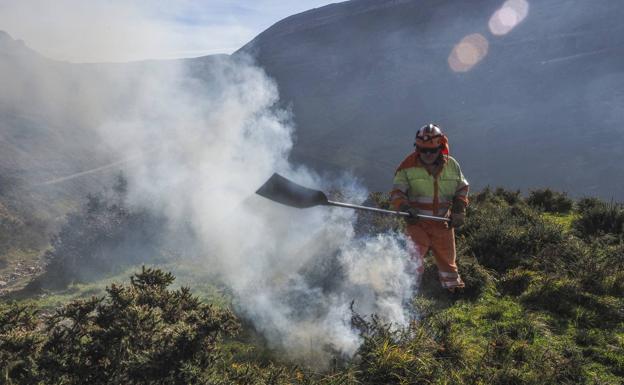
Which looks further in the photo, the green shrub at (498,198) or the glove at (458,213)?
the green shrub at (498,198)

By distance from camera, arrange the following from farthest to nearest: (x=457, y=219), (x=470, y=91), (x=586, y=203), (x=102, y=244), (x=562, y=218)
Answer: (x=470, y=91), (x=102, y=244), (x=586, y=203), (x=562, y=218), (x=457, y=219)

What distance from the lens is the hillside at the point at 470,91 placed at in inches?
1591

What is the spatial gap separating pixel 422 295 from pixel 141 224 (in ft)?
39.1

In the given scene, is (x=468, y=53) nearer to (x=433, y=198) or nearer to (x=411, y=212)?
(x=433, y=198)

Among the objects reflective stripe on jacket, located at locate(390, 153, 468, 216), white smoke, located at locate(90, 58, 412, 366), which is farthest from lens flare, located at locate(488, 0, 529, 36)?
reflective stripe on jacket, located at locate(390, 153, 468, 216)

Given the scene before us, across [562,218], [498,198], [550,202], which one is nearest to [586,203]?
[550,202]

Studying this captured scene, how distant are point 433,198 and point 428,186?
0.16 meters

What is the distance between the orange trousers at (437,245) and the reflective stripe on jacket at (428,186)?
0.19 meters

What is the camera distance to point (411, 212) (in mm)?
4449

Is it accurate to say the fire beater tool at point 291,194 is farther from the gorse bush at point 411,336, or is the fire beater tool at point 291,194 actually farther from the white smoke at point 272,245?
the gorse bush at point 411,336

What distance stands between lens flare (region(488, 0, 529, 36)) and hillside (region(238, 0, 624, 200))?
1331 mm

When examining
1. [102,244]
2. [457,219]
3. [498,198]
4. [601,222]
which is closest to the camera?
[457,219]

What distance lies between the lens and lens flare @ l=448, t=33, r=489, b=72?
6781 cm

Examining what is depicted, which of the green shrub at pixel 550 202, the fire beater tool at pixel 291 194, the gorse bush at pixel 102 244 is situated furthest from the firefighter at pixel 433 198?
the gorse bush at pixel 102 244
